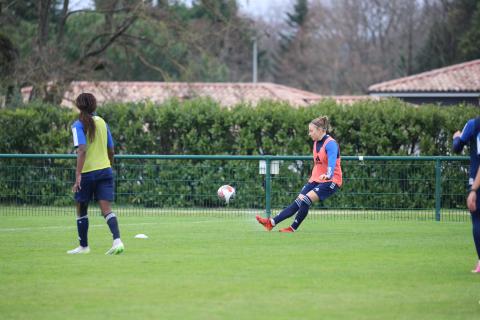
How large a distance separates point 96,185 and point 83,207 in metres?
0.35

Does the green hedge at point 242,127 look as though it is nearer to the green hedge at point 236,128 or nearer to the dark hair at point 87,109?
the green hedge at point 236,128

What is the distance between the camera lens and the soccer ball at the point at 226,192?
1802 centimetres

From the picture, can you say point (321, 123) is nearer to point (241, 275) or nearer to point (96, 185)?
point (96, 185)

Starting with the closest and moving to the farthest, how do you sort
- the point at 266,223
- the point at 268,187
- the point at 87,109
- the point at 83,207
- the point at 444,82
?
1. the point at 87,109
2. the point at 83,207
3. the point at 266,223
4. the point at 268,187
5. the point at 444,82

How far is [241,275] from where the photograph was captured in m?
9.77

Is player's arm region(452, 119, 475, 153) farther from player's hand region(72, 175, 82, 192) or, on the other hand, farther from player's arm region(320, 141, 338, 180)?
player's hand region(72, 175, 82, 192)

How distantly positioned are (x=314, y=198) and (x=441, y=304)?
6.36m

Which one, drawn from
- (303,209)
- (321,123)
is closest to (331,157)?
(321,123)

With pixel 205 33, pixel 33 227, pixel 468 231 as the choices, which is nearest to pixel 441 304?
pixel 468 231

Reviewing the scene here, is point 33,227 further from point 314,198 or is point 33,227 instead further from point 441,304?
point 441,304

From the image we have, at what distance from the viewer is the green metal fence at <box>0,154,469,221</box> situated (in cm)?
1867

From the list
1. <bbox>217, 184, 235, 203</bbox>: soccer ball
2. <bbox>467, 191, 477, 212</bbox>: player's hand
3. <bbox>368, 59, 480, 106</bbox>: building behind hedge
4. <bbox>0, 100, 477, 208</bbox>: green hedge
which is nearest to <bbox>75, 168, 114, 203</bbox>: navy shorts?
<bbox>467, 191, 477, 212</bbox>: player's hand

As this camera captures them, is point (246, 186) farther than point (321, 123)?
Yes

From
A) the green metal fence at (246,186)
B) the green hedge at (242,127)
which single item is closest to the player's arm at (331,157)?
the green metal fence at (246,186)
